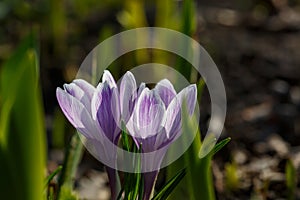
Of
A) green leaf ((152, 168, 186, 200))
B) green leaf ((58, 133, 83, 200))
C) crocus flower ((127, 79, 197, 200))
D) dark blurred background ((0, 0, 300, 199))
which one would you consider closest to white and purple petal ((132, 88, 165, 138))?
crocus flower ((127, 79, 197, 200))

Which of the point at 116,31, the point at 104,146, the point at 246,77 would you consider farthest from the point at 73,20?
the point at 104,146

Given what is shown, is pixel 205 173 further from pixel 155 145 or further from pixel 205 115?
pixel 205 115

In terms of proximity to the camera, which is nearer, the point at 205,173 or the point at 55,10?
the point at 205,173

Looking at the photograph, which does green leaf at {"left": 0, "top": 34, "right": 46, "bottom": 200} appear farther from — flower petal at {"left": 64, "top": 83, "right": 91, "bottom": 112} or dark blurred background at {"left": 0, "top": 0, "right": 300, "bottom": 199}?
dark blurred background at {"left": 0, "top": 0, "right": 300, "bottom": 199}

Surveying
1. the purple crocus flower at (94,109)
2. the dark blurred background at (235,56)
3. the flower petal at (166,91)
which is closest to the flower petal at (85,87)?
the purple crocus flower at (94,109)

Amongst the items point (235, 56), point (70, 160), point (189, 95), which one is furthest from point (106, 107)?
point (235, 56)

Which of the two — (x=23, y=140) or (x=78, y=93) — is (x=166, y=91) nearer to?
(x=78, y=93)
